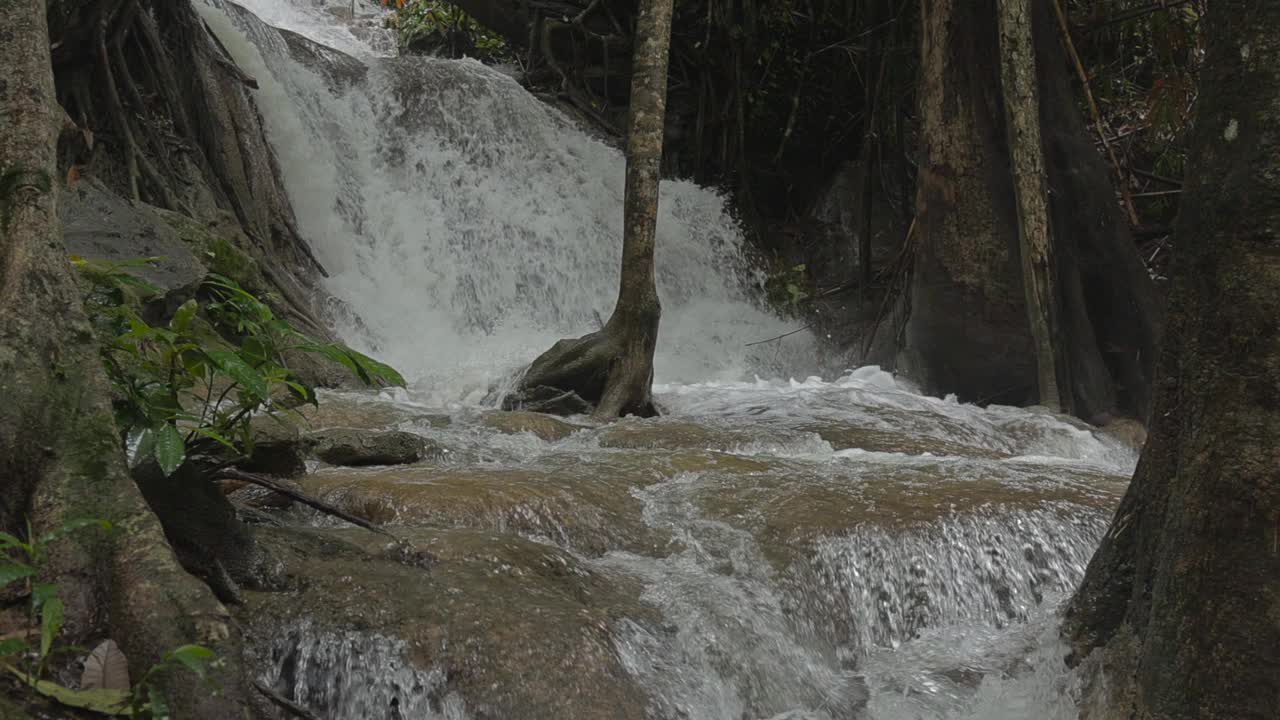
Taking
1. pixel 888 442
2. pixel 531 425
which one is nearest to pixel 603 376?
pixel 531 425

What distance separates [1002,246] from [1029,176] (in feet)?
2.40

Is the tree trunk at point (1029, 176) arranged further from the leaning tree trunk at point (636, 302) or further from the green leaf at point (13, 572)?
the green leaf at point (13, 572)

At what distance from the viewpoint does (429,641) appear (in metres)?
3.07

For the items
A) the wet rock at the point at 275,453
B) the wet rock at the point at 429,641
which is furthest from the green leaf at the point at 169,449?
the wet rock at the point at 275,453

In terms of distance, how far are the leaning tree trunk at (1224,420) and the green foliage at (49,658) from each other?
206cm

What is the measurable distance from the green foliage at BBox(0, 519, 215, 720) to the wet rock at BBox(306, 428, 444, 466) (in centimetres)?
257

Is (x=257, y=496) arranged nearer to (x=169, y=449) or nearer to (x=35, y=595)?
(x=169, y=449)

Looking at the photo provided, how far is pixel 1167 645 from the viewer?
106 inches

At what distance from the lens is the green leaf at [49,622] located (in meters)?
2.24

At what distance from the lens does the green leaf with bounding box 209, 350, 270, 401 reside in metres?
2.85

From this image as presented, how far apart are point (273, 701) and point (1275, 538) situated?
2.15m

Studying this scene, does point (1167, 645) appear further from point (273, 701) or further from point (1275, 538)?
point (273, 701)

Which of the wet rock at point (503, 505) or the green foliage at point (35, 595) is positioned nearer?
the green foliage at point (35, 595)

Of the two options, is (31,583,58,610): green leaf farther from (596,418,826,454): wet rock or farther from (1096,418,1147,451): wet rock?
(1096,418,1147,451): wet rock
